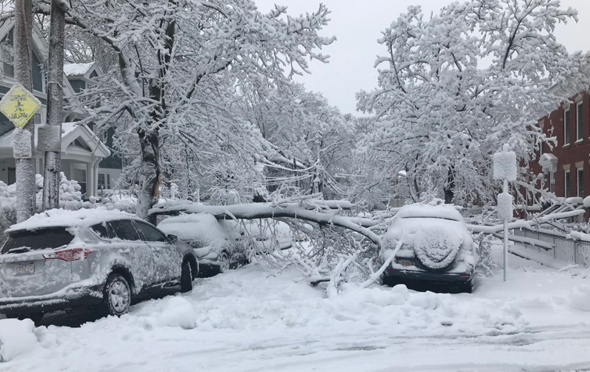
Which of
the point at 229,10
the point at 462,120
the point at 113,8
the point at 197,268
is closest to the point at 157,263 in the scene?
the point at 197,268

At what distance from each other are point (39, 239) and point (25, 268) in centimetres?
46

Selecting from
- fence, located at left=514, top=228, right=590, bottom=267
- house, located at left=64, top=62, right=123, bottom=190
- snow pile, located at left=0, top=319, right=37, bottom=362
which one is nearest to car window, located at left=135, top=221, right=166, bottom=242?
snow pile, located at left=0, top=319, right=37, bottom=362

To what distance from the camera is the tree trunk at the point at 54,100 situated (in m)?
9.23

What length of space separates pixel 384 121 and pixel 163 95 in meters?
8.01

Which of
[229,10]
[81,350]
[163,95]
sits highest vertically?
[229,10]

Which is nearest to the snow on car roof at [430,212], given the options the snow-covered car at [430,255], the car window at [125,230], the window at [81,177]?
the snow-covered car at [430,255]

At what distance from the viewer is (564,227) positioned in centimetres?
1219

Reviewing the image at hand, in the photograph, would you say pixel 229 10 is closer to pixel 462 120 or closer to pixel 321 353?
pixel 321 353

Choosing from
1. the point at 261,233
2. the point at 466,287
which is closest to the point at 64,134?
the point at 261,233

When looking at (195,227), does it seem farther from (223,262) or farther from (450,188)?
(450,188)

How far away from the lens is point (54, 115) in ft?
30.8

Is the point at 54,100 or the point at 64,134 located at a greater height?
the point at 64,134

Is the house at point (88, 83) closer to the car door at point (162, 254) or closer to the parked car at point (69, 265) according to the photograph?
the car door at point (162, 254)

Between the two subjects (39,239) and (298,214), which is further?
(298,214)
